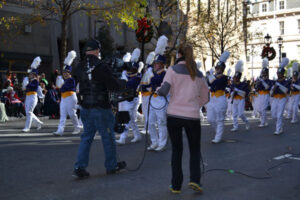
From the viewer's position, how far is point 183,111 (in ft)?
16.9

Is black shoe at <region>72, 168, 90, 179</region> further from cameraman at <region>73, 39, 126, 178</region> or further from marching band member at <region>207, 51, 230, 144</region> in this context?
marching band member at <region>207, 51, 230, 144</region>

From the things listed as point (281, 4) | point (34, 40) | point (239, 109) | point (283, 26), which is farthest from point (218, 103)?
point (281, 4)

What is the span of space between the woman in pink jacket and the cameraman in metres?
1.09

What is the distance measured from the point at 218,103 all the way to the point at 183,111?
16.7ft

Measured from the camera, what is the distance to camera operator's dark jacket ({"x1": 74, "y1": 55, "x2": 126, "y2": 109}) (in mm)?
5883

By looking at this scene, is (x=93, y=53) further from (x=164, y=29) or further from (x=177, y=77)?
(x=164, y=29)

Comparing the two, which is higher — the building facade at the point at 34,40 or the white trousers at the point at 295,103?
the building facade at the point at 34,40

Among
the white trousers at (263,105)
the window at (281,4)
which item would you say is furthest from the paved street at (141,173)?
the window at (281,4)

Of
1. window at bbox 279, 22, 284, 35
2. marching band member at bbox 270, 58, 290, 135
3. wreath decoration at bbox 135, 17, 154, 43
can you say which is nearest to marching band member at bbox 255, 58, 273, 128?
marching band member at bbox 270, 58, 290, 135

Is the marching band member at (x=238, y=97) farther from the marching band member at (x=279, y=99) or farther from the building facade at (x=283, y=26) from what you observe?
the building facade at (x=283, y=26)

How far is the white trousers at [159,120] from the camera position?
8.59 meters

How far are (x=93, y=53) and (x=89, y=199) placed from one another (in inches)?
92.1

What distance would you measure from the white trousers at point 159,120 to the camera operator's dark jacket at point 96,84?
2622mm

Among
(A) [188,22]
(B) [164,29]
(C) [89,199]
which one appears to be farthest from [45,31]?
(C) [89,199]
